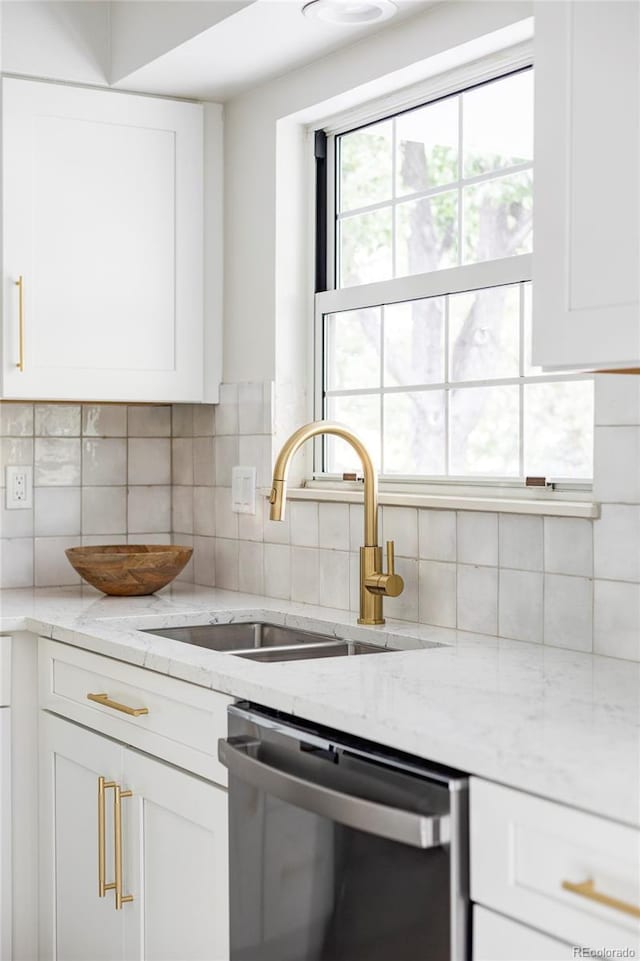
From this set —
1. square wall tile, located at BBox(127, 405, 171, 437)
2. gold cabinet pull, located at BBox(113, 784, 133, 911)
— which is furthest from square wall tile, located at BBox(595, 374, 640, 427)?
square wall tile, located at BBox(127, 405, 171, 437)

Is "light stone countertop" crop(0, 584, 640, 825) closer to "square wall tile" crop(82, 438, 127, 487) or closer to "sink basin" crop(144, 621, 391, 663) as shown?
"sink basin" crop(144, 621, 391, 663)

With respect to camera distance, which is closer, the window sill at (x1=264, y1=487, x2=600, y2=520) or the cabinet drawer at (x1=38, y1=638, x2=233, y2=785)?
the cabinet drawer at (x1=38, y1=638, x2=233, y2=785)

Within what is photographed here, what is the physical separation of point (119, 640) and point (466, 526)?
73cm

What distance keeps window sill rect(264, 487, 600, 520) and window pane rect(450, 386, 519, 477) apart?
0.26 ft

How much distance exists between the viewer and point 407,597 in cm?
240

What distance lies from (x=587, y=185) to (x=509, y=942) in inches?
39.2

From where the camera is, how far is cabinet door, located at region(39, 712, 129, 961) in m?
2.23

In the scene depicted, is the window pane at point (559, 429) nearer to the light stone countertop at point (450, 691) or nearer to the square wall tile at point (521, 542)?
the square wall tile at point (521, 542)

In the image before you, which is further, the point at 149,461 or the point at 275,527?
the point at 149,461

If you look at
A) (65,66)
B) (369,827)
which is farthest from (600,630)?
(65,66)

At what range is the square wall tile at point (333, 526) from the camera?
259cm

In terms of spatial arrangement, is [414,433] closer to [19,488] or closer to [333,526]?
[333,526]

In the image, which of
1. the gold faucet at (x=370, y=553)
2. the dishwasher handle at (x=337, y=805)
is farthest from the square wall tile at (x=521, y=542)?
the dishwasher handle at (x=337, y=805)

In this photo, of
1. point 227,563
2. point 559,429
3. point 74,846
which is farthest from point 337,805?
point 227,563
